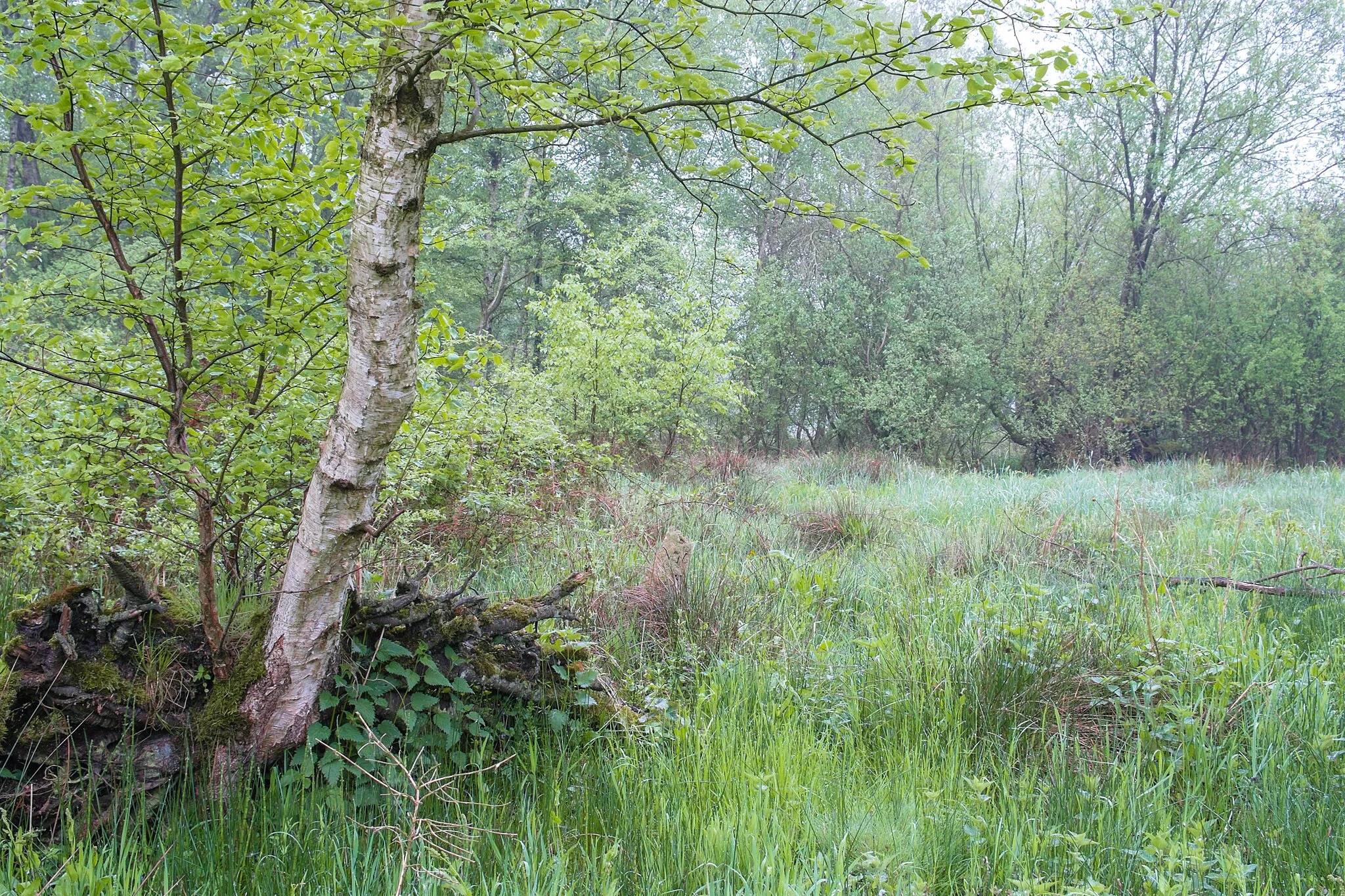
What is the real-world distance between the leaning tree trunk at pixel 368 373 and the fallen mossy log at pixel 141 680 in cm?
23

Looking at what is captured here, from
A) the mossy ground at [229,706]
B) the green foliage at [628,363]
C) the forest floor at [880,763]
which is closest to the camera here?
the forest floor at [880,763]

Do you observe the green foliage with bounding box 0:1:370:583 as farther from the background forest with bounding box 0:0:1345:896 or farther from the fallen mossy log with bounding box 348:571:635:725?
the fallen mossy log with bounding box 348:571:635:725

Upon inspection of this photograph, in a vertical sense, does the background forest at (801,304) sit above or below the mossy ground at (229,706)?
above

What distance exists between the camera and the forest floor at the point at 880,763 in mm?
2127

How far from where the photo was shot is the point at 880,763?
2.93m

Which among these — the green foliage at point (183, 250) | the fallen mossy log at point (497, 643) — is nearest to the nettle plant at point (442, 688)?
the fallen mossy log at point (497, 643)

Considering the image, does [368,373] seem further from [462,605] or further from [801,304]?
[801,304]

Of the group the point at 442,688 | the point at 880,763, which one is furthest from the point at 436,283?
the point at 880,763

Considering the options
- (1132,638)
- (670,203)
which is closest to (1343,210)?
(670,203)

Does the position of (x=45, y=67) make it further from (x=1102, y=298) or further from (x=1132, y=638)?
(x=1102, y=298)

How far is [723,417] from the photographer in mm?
18953

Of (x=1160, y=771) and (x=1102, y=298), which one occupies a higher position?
(x=1102, y=298)

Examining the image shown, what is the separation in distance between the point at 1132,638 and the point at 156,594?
13.7 feet

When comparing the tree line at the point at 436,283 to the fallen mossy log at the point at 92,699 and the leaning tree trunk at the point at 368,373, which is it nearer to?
the leaning tree trunk at the point at 368,373
